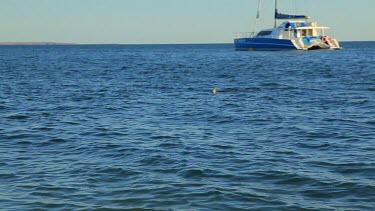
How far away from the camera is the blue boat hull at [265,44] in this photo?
8881cm

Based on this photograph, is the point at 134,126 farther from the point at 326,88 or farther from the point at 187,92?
the point at 326,88

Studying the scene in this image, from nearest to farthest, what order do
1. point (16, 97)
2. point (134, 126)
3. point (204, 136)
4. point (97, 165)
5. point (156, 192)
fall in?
1. point (156, 192)
2. point (97, 165)
3. point (204, 136)
4. point (134, 126)
5. point (16, 97)

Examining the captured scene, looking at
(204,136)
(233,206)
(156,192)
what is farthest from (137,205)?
(204,136)

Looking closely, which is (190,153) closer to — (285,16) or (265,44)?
(265,44)

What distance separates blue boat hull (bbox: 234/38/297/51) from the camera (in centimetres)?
8881

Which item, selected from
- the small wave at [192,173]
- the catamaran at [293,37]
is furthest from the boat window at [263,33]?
the small wave at [192,173]

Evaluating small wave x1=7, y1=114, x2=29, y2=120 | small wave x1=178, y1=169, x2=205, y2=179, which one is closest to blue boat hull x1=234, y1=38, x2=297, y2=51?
small wave x1=7, y1=114, x2=29, y2=120

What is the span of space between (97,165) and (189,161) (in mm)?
2169

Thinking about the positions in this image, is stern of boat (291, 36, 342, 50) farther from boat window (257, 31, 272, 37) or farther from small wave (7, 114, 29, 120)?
small wave (7, 114, 29, 120)

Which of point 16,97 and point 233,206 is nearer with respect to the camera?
point 233,206

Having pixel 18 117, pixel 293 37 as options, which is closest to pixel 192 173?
pixel 18 117

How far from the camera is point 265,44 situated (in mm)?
93062

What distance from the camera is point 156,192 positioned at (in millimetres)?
10484

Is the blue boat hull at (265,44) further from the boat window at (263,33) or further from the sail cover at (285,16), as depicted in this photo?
the sail cover at (285,16)
